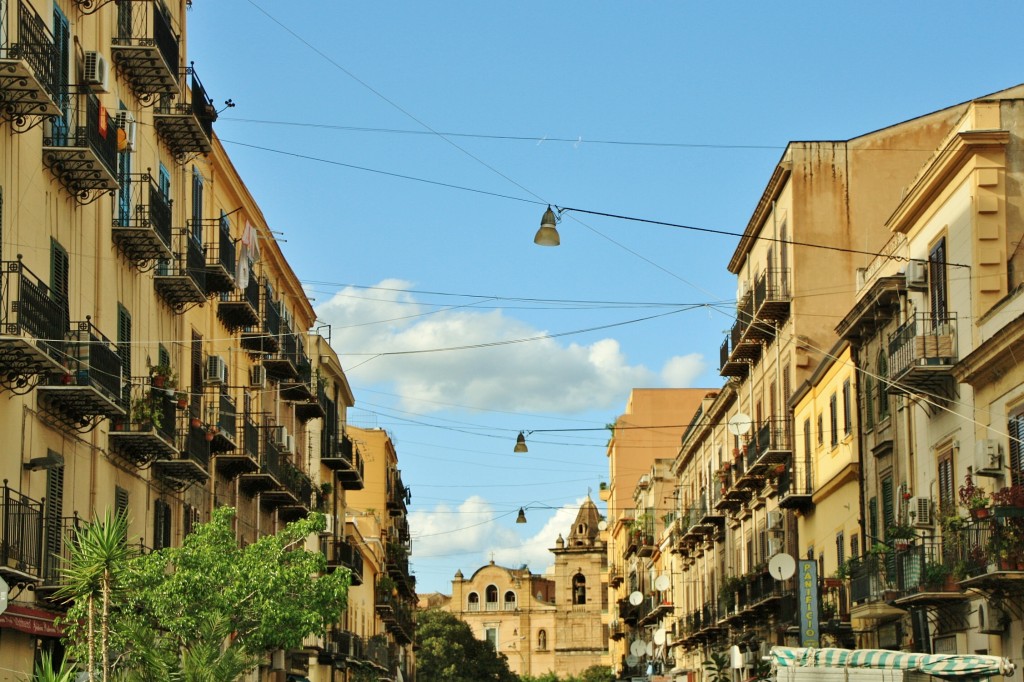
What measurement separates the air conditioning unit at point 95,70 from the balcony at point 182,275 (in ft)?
16.9

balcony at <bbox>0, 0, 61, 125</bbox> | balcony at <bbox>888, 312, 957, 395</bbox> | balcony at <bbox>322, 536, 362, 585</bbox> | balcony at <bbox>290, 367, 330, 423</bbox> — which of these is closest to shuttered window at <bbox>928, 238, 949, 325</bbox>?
balcony at <bbox>888, 312, 957, 395</bbox>

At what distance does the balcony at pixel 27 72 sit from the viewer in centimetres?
1939

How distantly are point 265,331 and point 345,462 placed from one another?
16.3 meters

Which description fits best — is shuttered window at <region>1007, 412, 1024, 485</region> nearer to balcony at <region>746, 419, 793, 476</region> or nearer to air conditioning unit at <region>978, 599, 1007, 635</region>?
air conditioning unit at <region>978, 599, 1007, 635</region>

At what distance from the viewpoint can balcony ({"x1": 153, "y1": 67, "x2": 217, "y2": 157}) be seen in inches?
1150

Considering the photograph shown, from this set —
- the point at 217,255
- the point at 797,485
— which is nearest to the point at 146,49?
the point at 217,255

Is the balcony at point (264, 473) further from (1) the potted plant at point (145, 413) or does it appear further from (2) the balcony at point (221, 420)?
(1) the potted plant at point (145, 413)

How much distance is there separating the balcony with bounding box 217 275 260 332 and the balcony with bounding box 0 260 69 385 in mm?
13154

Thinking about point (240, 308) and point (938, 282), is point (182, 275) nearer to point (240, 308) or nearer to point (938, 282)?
point (240, 308)

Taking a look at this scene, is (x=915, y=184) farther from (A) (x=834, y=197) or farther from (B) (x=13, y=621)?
(B) (x=13, y=621)

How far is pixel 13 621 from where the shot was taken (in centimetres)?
2023

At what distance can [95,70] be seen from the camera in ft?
77.7

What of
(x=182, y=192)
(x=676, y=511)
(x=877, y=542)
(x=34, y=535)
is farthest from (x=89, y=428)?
(x=676, y=511)

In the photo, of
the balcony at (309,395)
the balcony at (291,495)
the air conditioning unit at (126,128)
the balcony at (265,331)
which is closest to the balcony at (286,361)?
the balcony at (309,395)
